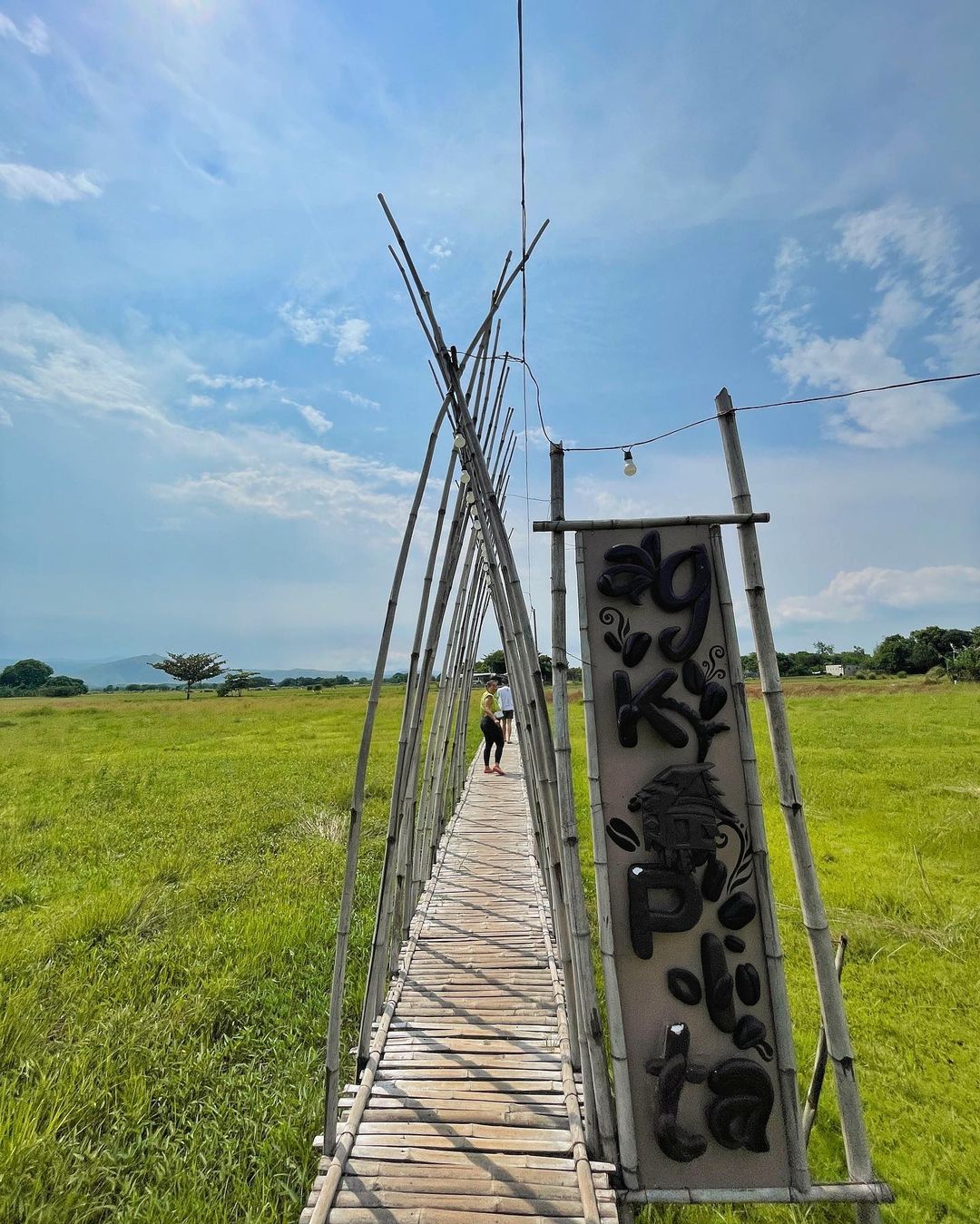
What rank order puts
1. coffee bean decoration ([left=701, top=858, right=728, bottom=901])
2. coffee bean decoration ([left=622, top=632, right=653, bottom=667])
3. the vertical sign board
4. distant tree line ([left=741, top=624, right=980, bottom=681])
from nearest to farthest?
the vertical sign board
coffee bean decoration ([left=701, top=858, right=728, bottom=901])
coffee bean decoration ([left=622, top=632, right=653, bottom=667])
distant tree line ([left=741, top=624, right=980, bottom=681])

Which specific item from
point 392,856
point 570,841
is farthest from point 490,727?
point 570,841

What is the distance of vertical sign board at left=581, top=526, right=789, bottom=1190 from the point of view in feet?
6.16

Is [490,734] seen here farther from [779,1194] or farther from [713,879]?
[779,1194]

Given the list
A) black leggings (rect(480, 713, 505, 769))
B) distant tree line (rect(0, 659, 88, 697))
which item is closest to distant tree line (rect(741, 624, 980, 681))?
black leggings (rect(480, 713, 505, 769))

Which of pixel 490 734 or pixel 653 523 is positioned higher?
pixel 653 523

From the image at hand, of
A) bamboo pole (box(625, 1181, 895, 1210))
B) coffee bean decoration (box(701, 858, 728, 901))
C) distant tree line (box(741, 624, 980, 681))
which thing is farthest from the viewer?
distant tree line (box(741, 624, 980, 681))

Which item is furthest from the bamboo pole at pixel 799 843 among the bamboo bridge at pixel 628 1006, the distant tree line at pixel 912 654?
the distant tree line at pixel 912 654

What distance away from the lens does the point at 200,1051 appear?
2.74 meters

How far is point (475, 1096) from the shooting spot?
2.24m

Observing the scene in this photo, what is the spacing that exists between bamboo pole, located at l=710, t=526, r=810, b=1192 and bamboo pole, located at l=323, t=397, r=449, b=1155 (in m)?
1.34

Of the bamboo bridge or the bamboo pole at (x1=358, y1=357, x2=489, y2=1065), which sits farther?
the bamboo pole at (x1=358, y1=357, x2=489, y2=1065)

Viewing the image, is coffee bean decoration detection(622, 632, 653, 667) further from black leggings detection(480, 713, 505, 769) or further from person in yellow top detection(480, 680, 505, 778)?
black leggings detection(480, 713, 505, 769)

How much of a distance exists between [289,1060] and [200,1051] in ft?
1.41

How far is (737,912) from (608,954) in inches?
18.4
